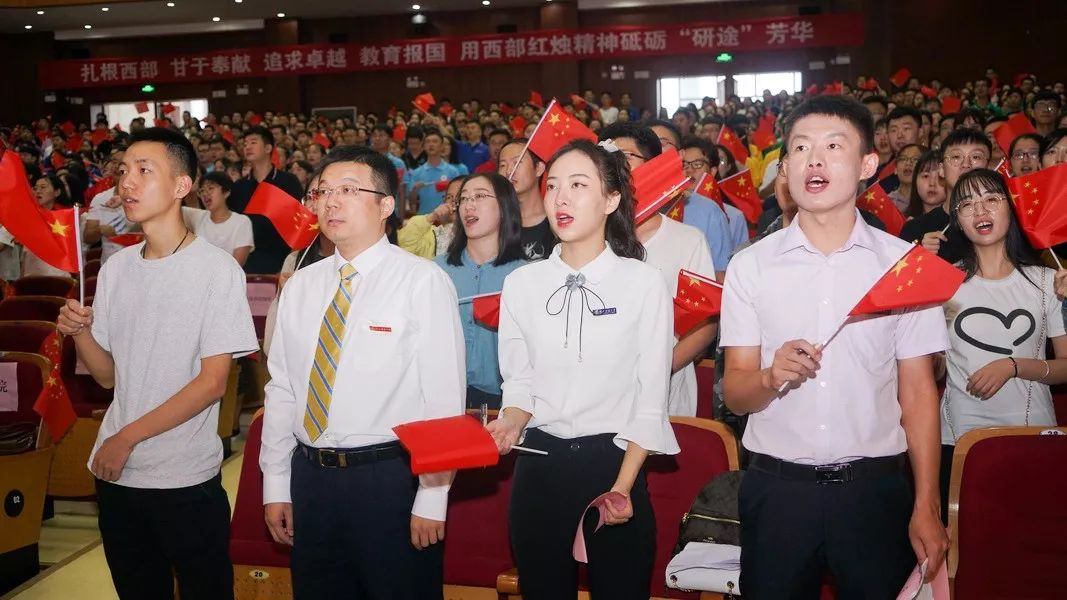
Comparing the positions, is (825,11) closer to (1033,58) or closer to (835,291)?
(1033,58)

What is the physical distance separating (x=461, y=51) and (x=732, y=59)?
4.81 meters

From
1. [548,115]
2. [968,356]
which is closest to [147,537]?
[548,115]

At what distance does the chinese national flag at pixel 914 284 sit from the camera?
1.75 metres

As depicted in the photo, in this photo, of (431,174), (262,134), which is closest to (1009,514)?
(262,134)

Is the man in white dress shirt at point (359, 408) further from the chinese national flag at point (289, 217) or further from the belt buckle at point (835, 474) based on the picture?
the chinese national flag at point (289, 217)

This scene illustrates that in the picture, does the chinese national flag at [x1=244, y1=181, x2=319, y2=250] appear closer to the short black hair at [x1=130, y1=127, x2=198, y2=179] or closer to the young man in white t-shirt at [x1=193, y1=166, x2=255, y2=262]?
the short black hair at [x1=130, y1=127, x2=198, y2=179]

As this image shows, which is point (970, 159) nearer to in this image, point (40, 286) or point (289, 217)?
point (289, 217)

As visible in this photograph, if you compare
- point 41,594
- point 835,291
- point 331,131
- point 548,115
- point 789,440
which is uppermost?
point 331,131

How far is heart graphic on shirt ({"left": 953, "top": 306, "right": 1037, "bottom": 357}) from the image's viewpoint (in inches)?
110

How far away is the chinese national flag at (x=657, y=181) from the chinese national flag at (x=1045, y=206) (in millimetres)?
860

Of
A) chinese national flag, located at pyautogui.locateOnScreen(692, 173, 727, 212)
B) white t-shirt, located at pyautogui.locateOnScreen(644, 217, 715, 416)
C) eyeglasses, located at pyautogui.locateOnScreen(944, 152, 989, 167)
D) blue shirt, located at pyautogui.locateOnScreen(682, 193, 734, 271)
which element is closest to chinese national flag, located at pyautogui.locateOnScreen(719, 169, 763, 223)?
chinese national flag, located at pyautogui.locateOnScreen(692, 173, 727, 212)

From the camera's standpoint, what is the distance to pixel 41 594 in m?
3.49

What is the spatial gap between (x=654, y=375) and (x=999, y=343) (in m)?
1.25

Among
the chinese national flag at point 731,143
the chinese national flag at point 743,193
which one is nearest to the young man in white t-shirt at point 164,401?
the chinese national flag at point 743,193
